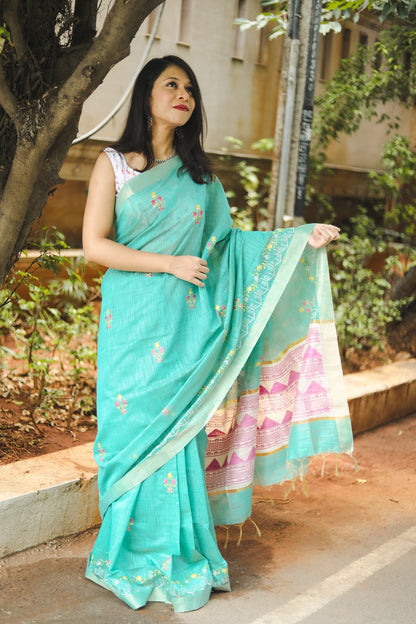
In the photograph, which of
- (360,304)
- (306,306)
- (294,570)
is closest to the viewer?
(294,570)

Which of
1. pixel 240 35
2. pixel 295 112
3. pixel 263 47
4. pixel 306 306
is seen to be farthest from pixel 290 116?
pixel 263 47

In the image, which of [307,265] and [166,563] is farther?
[307,265]

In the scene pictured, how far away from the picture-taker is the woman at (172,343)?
9.29 feet

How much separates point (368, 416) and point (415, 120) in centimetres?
485

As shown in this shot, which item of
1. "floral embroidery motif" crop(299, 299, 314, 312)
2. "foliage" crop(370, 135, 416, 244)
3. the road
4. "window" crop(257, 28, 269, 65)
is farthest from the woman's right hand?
"window" crop(257, 28, 269, 65)

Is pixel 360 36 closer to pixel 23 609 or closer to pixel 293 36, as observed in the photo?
pixel 293 36

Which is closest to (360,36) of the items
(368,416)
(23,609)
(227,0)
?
(227,0)

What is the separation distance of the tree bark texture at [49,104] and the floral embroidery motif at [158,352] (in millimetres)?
814

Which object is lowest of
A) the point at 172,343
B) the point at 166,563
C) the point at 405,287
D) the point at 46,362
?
the point at 166,563

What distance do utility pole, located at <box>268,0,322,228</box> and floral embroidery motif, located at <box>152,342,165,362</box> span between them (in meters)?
2.07

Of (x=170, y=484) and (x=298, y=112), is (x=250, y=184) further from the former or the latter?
(x=170, y=484)

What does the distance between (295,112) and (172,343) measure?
2.26 meters

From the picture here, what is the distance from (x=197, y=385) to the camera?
2.94 meters

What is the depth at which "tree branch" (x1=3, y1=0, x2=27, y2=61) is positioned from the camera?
297 cm
